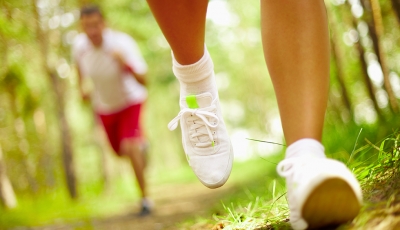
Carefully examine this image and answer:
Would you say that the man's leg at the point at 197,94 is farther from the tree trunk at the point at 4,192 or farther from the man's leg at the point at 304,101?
the tree trunk at the point at 4,192

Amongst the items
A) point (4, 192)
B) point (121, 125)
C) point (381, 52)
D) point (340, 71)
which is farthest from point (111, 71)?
point (4, 192)

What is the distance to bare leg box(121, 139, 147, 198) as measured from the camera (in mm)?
4086

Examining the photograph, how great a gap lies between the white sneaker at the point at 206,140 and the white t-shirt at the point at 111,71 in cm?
271

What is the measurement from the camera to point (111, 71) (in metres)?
4.62

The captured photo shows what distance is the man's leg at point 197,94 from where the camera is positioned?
1577 mm

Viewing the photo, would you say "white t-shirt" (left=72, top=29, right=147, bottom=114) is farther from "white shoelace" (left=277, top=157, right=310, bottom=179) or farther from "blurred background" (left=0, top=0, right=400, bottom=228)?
"white shoelace" (left=277, top=157, right=310, bottom=179)

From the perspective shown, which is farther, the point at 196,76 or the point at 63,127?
the point at 63,127

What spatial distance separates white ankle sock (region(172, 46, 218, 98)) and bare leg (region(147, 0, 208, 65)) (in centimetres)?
4

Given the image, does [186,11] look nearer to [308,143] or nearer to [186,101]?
Answer: [186,101]

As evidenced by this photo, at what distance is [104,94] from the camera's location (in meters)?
4.59

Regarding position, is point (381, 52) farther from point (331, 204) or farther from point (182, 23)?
point (331, 204)

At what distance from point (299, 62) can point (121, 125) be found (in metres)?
3.34

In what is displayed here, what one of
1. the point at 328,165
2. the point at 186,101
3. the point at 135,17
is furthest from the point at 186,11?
the point at 135,17

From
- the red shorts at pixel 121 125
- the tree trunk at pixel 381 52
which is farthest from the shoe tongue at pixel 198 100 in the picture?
the red shorts at pixel 121 125
